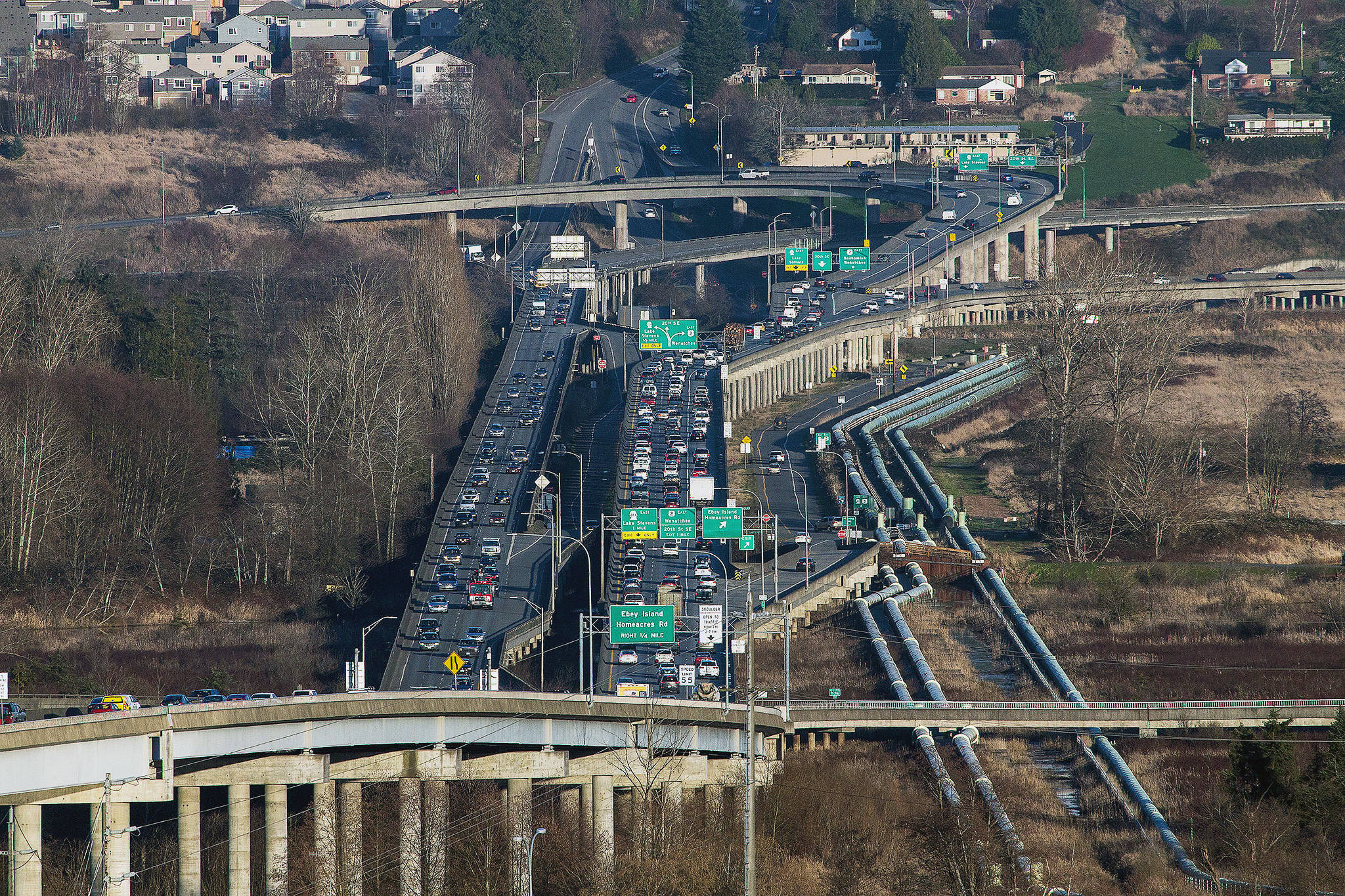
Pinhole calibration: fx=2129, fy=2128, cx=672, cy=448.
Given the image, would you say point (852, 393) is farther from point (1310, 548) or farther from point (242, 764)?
point (242, 764)

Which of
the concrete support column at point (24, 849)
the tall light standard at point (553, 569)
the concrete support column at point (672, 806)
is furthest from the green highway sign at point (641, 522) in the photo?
the concrete support column at point (24, 849)

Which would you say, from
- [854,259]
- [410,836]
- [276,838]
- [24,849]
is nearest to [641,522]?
[410,836]

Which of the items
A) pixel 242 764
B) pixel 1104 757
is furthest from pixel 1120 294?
pixel 242 764

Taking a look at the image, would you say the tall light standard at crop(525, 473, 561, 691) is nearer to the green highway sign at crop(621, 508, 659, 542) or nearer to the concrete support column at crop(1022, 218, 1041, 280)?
the green highway sign at crop(621, 508, 659, 542)

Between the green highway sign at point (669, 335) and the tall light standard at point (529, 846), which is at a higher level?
the green highway sign at point (669, 335)

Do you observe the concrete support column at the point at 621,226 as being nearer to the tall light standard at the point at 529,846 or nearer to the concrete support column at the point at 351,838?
the concrete support column at the point at 351,838

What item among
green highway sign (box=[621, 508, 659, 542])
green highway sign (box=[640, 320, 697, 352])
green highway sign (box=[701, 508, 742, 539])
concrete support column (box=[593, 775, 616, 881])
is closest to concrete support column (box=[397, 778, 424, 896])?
concrete support column (box=[593, 775, 616, 881])

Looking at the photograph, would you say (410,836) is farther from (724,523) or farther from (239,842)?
(724,523)
